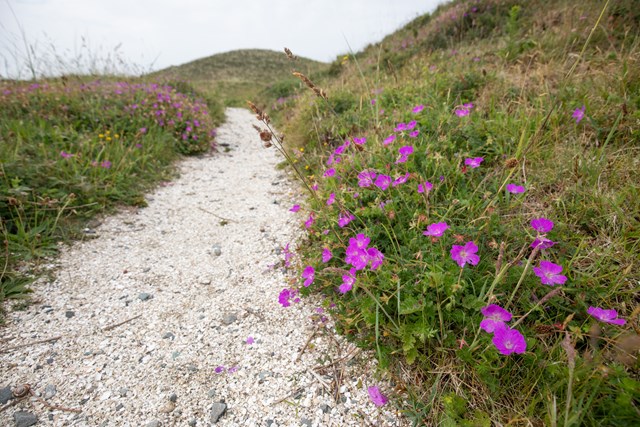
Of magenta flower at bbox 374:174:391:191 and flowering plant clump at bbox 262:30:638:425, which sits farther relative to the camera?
magenta flower at bbox 374:174:391:191

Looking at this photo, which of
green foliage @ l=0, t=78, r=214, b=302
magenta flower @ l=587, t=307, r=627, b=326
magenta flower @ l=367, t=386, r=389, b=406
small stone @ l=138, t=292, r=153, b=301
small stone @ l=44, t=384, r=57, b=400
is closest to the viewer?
magenta flower @ l=587, t=307, r=627, b=326

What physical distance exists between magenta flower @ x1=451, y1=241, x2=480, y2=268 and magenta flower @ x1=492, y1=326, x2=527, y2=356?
41 cm

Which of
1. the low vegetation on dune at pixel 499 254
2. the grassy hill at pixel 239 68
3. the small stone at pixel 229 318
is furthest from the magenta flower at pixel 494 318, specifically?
the grassy hill at pixel 239 68

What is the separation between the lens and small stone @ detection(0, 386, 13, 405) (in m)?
1.87

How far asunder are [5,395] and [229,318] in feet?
4.53

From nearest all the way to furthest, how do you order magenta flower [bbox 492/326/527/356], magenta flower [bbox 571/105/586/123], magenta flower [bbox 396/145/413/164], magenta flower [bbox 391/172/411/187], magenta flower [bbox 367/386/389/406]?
1. magenta flower [bbox 492/326/527/356]
2. magenta flower [bbox 367/386/389/406]
3. magenta flower [bbox 391/172/411/187]
4. magenta flower [bbox 396/145/413/164]
5. magenta flower [bbox 571/105/586/123]

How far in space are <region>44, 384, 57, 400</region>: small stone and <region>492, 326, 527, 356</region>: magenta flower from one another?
2.61 m

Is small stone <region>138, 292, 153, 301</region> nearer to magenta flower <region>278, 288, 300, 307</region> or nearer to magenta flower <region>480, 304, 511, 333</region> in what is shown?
magenta flower <region>278, 288, 300, 307</region>

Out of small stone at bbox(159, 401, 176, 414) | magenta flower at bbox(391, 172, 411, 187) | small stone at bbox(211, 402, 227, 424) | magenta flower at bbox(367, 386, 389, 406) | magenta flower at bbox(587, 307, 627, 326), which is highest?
magenta flower at bbox(391, 172, 411, 187)

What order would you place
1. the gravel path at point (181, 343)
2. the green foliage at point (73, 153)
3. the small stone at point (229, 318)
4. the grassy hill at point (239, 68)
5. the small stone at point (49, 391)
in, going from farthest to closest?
1. the grassy hill at point (239, 68)
2. the green foliage at point (73, 153)
3. the small stone at point (229, 318)
4. the small stone at point (49, 391)
5. the gravel path at point (181, 343)

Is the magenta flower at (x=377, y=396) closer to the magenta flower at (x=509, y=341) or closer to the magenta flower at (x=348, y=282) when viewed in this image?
the magenta flower at (x=348, y=282)

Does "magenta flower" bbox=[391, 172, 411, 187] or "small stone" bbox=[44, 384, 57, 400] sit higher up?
"magenta flower" bbox=[391, 172, 411, 187]

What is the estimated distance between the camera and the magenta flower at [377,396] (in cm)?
168

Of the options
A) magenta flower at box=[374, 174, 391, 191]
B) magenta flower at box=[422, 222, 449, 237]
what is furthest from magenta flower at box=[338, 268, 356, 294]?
magenta flower at box=[374, 174, 391, 191]
